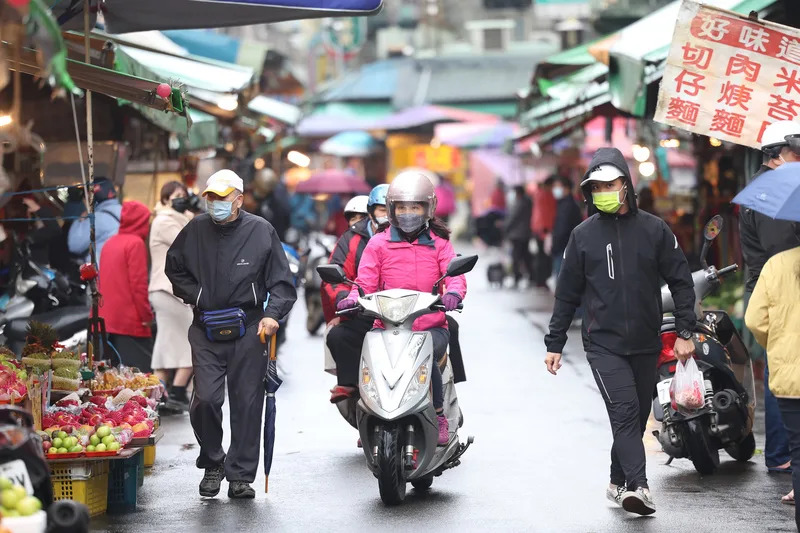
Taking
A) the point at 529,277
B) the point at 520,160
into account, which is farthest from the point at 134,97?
the point at 520,160

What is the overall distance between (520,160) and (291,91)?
293 inches

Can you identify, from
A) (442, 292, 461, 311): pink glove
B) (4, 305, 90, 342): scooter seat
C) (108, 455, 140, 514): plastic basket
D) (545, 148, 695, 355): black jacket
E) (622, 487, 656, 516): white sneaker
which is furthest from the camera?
(4, 305, 90, 342): scooter seat

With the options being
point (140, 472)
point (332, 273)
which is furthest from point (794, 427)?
point (140, 472)

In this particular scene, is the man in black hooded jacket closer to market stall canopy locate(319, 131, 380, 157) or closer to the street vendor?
the street vendor

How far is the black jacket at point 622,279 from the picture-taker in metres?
9.12

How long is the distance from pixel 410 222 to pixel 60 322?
16.5 feet

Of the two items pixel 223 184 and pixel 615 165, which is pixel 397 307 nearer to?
pixel 223 184

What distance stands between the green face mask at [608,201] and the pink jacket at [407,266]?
123 centimetres

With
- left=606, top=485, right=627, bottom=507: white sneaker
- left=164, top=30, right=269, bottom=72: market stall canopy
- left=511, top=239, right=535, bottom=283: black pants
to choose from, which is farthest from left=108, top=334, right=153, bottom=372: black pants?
left=511, top=239, right=535, bottom=283: black pants

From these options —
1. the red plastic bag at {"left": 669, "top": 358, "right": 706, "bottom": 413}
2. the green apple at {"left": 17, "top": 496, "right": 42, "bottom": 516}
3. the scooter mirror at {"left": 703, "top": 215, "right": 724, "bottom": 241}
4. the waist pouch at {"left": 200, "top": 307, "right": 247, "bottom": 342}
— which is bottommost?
the red plastic bag at {"left": 669, "top": 358, "right": 706, "bottom": 413}

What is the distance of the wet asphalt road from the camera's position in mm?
8930

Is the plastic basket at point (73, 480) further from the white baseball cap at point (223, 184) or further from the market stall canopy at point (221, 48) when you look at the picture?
the market stall canopy at point (221, 48)

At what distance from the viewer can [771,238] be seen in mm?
10031

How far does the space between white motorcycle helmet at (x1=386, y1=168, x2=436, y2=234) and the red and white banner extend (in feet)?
5.98
